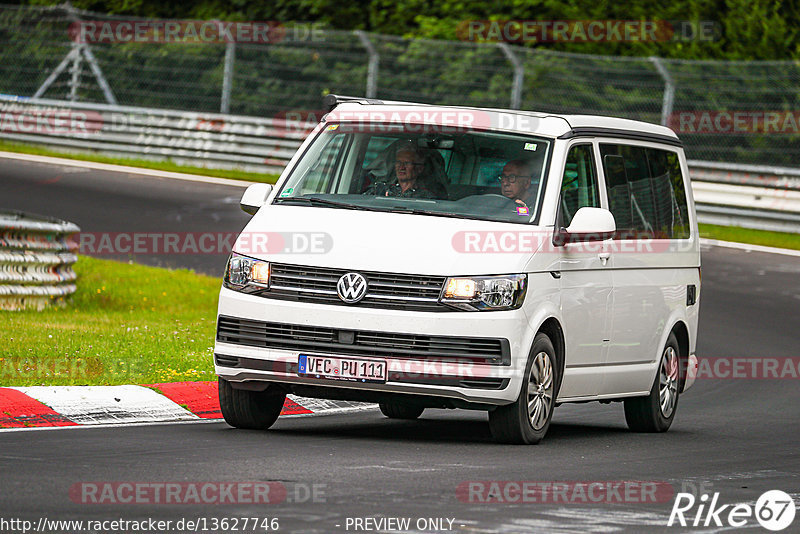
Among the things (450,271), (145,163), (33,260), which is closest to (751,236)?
(145,163)

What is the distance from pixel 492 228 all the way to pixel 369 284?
95 cm

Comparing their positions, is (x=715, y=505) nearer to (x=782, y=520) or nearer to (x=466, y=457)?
(x=782, y=520)

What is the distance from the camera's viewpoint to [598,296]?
10.9m

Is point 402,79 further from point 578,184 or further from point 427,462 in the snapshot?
point 427,462

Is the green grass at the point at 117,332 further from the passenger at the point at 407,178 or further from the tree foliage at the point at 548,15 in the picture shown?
the tree foliage at the point at 548,15

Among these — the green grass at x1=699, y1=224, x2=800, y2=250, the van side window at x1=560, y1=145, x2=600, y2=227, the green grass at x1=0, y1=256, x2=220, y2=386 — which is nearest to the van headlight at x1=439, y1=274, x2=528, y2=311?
the van side window at x1=560, y1=145, x2=600, y2=227

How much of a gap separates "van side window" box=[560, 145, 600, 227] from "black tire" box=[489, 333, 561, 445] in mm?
944

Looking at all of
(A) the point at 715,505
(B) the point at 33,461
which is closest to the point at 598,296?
(A) the point at 715,505

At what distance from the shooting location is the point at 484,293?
31.5ft

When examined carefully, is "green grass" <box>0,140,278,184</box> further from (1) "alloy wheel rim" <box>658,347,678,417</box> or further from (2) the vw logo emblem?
(2) the vw logo emblem

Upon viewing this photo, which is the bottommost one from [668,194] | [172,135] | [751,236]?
[751,236]

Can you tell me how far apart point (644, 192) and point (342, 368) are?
345 centimetres

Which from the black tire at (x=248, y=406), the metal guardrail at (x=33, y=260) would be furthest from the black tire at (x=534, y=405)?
the metal guardrail at (x=33, y=260)

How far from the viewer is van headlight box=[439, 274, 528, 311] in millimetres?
9531
